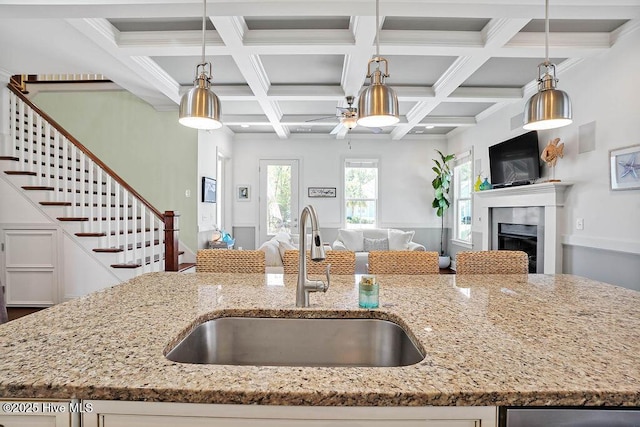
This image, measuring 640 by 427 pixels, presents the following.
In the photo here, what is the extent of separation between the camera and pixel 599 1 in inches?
91.8

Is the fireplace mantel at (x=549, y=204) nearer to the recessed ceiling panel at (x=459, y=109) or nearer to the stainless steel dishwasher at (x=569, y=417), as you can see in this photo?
the recessed ceiling panel at (x=459, y=109)

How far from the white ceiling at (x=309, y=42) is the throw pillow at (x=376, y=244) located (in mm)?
2438

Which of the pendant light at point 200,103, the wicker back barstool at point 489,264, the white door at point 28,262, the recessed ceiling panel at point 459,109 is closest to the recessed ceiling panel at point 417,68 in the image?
the recessed ceiling panel at point 459,109

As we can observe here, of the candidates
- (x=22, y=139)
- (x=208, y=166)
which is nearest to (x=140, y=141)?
(x=208, y=166)

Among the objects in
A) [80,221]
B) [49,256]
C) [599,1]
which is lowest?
[49,256]

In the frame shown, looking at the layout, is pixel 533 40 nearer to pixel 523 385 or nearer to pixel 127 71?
pixel 523 385

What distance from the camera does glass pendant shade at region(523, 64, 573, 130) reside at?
5.09 feet

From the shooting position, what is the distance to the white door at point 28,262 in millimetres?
3822

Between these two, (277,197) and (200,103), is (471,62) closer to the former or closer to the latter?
(200,103)

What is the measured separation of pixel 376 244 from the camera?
6141 mm

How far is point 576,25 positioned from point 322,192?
4.72 meters

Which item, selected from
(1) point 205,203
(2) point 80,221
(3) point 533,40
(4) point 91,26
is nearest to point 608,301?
(3) point 533,40

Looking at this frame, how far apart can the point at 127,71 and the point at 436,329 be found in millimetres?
4338

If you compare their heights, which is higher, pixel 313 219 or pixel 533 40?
pixel 533 40
